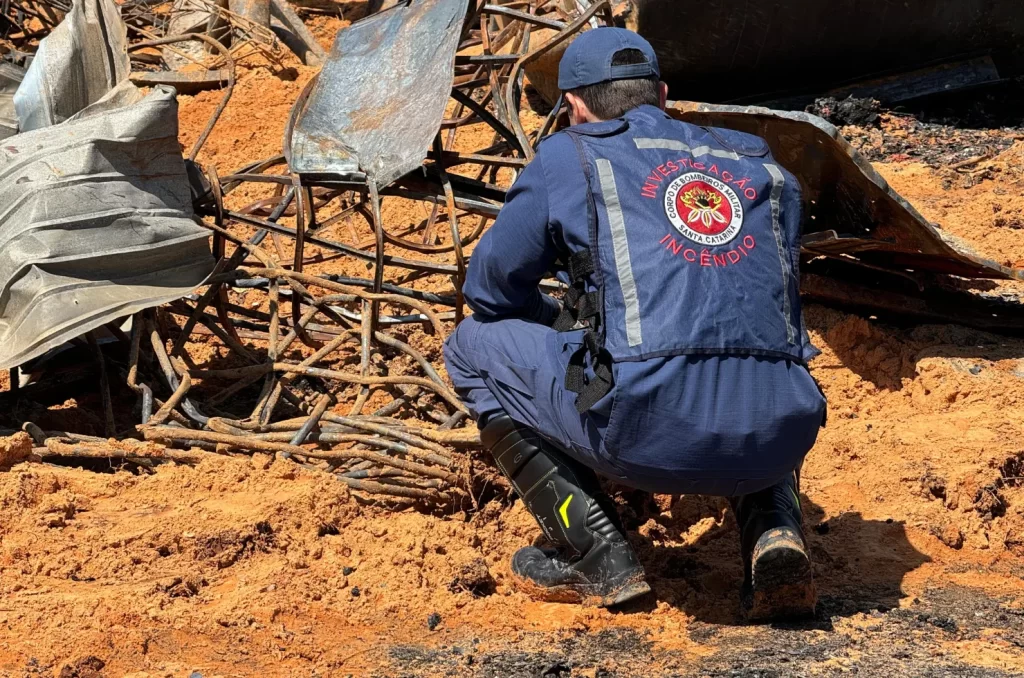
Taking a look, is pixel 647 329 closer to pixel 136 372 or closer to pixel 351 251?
pixel 351 251

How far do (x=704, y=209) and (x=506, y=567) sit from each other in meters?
1.18

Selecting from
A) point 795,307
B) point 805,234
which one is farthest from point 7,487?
point 805,234

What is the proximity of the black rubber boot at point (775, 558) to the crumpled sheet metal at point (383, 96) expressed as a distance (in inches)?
66.5

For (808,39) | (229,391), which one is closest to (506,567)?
(229,391)

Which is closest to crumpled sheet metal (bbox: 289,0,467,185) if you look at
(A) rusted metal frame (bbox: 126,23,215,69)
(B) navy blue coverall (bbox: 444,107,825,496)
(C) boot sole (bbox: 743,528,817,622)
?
(B) navy blue coverall (bbox: 444,107,825,496)

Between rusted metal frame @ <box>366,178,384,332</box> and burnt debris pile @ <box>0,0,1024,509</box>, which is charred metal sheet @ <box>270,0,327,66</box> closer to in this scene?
burnt debris pile @ <box>0,0,1024,509</box>

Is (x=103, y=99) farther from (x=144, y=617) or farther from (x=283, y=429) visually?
(x=144, y=617)

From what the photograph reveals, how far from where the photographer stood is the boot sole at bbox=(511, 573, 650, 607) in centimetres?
275

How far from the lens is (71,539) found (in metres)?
3.14

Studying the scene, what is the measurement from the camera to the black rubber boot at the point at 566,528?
2.78 meters

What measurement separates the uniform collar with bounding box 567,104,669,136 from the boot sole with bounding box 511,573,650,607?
3.56ft

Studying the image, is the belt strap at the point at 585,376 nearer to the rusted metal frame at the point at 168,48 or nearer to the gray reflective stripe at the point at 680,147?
the gray reflective stripe at the point at 680,147

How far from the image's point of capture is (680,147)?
2588 mm

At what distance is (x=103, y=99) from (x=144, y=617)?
217 centimetres
